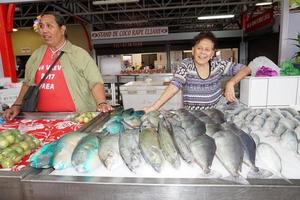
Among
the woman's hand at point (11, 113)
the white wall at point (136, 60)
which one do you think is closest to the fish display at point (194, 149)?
the woman's hand at point (11, 113)

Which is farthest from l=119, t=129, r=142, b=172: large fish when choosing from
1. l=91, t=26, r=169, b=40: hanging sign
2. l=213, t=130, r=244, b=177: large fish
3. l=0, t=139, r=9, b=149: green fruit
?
l=91, t=26, r=169, b=40: hanging sign

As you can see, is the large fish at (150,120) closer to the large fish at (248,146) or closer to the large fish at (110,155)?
the large fish at (110,155)

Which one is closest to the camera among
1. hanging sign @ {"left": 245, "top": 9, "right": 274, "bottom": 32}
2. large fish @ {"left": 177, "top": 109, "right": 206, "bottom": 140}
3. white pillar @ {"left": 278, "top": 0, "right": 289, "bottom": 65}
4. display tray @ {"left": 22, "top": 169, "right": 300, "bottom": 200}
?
display tray @ {"left": 22, "top": 169, "right": 300, "bottom": 200}

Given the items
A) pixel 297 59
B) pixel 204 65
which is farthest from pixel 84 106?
pixel 297 59

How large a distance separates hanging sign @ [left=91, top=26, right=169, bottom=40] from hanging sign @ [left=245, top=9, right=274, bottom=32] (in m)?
3.96

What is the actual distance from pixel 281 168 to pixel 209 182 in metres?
0.31

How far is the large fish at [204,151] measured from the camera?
41.6 inches

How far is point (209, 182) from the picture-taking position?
3.32 feet

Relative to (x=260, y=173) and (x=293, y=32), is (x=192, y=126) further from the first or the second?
(x=293, y=32)

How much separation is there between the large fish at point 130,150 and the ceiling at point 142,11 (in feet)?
26.5

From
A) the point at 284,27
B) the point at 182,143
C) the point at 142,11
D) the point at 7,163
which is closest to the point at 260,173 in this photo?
the point at 182,143

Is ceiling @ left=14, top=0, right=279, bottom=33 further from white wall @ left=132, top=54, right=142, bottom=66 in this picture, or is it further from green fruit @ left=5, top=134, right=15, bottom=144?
green fruit @ left=5, top=134, right=15, bottom=144

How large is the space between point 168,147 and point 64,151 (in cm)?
48

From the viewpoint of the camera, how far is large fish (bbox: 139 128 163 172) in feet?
3.54
